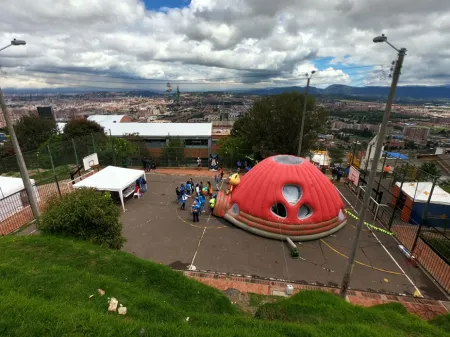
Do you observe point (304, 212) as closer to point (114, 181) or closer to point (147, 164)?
point (114, 181)

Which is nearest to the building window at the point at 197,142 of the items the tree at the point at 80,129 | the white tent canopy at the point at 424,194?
the tree at the point at 80,129

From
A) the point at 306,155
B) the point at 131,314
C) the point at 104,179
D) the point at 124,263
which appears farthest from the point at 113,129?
the point at 131,314


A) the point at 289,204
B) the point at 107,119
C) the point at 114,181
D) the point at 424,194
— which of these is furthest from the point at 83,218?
the point at 107,119

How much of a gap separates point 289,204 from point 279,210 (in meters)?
0.70

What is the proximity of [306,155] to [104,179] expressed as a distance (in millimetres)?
18335

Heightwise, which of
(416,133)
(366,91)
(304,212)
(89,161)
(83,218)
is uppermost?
(366,91)

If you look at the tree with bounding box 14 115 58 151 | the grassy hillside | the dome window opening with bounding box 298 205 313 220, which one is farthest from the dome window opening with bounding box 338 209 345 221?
the tree with bounding box 14 115 58 151

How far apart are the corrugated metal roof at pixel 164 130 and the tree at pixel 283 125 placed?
11.8 m

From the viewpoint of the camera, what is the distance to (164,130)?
115ft

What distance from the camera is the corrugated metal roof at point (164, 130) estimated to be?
3334 centimetres

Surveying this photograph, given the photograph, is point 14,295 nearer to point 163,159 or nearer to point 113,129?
point 163,159

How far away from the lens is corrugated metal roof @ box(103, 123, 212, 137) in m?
33.3

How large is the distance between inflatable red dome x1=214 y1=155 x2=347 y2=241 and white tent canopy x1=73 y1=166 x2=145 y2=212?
25.6 ft

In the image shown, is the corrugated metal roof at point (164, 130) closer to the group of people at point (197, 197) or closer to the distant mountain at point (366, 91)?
the distant mountain at point (366, 91)
